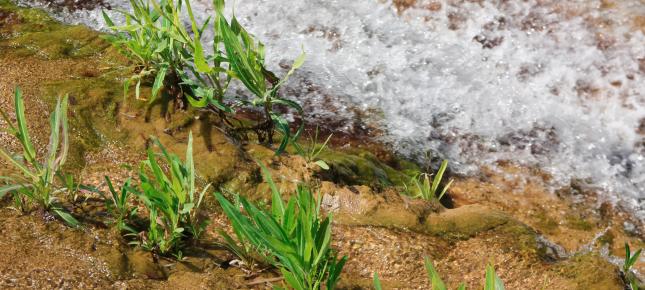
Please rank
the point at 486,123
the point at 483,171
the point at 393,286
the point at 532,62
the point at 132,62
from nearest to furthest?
the point at 393,286, the point at 132,62, the point at 483,171, the point at 486,123, the point at 532,62

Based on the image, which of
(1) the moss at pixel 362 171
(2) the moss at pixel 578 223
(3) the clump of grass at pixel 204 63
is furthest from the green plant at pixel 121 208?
(2) the moss at pixel 578 223

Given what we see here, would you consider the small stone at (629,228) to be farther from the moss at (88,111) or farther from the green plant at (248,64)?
the moss at (88,111)

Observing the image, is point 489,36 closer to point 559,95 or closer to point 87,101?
→ point 559,95

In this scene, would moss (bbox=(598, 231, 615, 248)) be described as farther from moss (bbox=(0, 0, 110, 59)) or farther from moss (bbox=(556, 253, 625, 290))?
moss (bbox=(0, 0, 110, 59))

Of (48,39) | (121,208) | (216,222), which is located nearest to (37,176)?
(121,208)

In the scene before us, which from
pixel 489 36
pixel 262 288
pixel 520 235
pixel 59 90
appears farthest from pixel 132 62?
pixel 489 36

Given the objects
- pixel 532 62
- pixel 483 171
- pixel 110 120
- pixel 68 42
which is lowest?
pixel 483 171

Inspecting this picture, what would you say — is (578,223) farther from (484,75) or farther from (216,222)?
(216,222)
